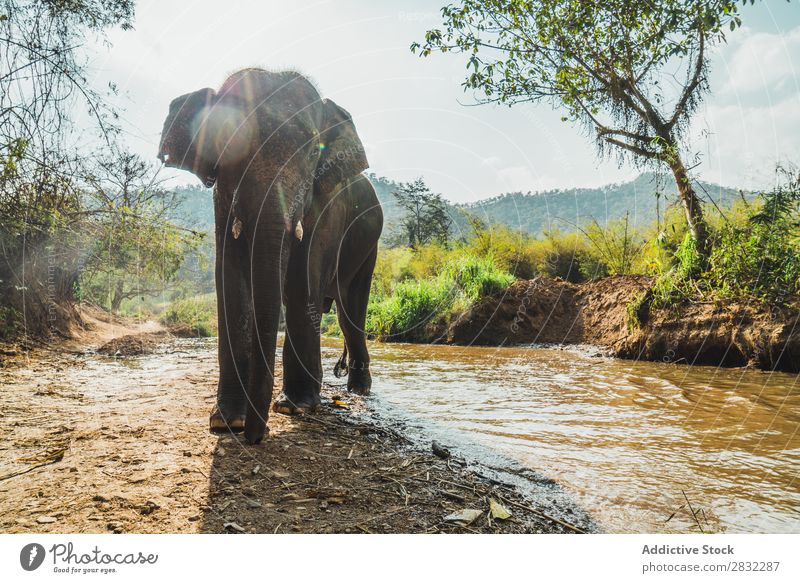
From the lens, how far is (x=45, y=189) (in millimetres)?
5395

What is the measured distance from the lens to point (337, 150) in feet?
13.4

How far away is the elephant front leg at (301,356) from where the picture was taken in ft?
12.8

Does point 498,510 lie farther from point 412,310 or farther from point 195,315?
point 195,315

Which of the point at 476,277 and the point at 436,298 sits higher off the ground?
the point at 476,277

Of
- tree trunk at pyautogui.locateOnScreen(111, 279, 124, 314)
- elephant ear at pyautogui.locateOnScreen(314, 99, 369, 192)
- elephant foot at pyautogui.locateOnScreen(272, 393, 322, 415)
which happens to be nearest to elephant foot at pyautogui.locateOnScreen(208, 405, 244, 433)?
elephant foot at pyautogui.locateOnScreen(272, 393, 322, 415)

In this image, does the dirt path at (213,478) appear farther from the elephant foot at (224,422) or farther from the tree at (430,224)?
the tree at (430,224)

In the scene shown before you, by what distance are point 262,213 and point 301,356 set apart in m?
1.26

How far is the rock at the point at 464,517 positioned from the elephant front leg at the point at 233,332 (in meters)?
1.54

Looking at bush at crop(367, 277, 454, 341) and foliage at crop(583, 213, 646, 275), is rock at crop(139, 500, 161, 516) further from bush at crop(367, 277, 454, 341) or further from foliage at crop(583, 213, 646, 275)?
foliage at crop(583, 213, 646, 275)

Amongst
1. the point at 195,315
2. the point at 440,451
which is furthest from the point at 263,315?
the point at 195,315

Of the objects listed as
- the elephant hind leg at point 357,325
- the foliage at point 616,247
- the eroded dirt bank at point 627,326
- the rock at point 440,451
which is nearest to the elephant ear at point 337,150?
the elephant hind leg at point 357,325

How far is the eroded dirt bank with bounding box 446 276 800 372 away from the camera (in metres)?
6.14

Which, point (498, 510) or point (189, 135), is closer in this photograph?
point (498, 510)

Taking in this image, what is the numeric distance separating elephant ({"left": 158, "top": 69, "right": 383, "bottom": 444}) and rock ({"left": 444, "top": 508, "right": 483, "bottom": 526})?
1.14m
